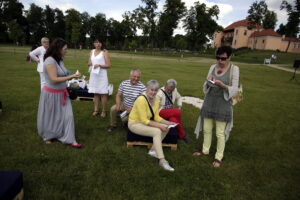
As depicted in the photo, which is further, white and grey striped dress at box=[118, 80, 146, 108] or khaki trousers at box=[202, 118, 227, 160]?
white and grey striped dress at box=[118, 80, 146, 108]

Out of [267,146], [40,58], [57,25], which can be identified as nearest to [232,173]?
[267,146]

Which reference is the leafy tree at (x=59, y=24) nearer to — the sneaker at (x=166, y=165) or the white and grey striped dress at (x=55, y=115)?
the white and grey striped dress at (x=55, y=115)

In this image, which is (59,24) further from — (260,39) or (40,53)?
(40,53)

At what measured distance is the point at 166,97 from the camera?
5.07 m

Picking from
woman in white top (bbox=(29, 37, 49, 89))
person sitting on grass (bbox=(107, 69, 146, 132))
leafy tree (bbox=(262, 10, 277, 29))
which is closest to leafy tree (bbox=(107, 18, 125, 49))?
leafy tree (bbox=(262, 10, 277, 29))

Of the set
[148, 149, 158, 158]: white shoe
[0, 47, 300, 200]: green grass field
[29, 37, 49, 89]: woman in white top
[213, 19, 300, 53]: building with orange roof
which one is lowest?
[0, 47, 300, 200]: green grass field

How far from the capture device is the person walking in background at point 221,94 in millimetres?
3541

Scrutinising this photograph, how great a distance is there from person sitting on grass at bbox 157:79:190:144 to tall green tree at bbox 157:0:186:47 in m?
57.5

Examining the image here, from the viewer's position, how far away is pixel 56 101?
3.98m

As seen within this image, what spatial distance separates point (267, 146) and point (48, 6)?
9986cm

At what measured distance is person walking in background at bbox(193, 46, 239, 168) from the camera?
11.6 ft

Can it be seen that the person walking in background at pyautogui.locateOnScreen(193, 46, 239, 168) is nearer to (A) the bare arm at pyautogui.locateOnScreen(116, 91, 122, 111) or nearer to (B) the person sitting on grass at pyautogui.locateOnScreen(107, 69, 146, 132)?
(B) the person sitting on grass at pyautogui.locateOnScreen(107, 69, 146, 132)

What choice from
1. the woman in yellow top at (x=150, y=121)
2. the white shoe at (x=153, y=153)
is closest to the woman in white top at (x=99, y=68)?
the woman in yellow top at (x=150, y=121)

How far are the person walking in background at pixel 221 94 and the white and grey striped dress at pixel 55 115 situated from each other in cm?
283
